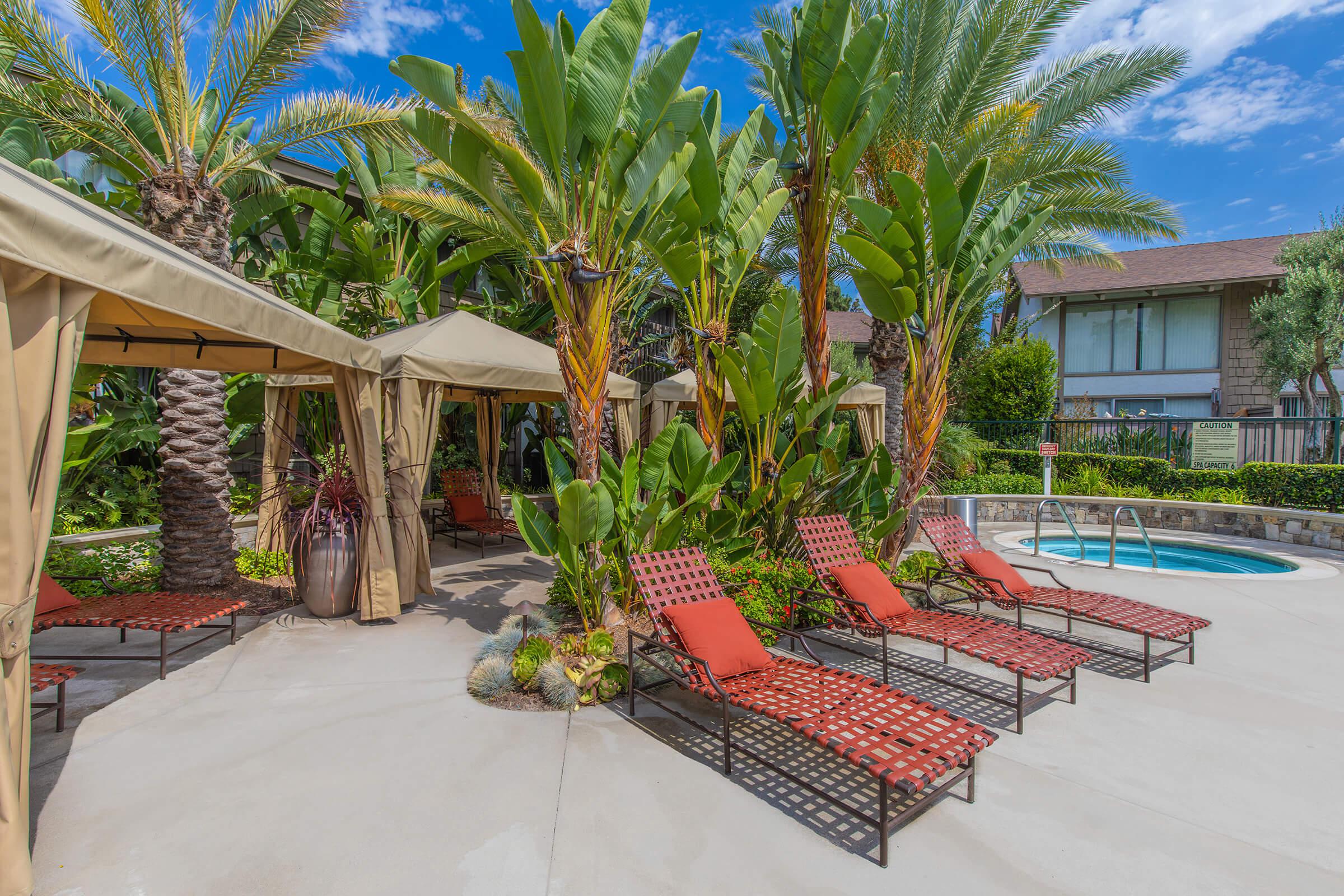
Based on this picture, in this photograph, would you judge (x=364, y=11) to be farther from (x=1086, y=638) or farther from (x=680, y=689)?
(x=1086, y=638)

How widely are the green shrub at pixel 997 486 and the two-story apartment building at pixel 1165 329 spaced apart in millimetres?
7719

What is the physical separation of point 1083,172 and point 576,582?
10.00 meters

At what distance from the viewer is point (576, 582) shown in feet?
15.9

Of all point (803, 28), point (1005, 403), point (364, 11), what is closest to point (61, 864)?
point (364, 11)

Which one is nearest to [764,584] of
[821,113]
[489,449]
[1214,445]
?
[821,113]

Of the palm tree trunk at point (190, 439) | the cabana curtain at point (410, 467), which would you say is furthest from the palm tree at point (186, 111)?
the cabana curtain at point (410, 467)

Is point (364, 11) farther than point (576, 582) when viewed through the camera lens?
Yes

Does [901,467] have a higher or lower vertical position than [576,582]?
higher

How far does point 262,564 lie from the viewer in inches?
296

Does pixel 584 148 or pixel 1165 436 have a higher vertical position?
pixel 584 148

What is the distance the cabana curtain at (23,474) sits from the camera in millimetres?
2271

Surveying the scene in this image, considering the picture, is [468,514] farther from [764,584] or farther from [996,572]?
[996,572]

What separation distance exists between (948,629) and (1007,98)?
352 inches

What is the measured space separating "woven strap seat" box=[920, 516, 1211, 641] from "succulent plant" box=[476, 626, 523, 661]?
12.7 ft
